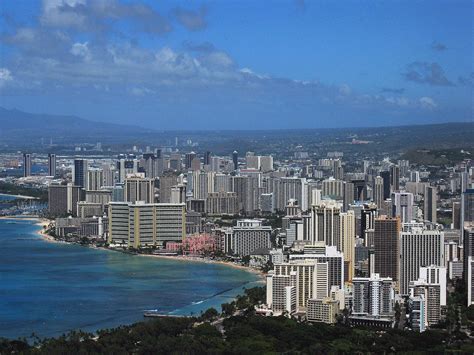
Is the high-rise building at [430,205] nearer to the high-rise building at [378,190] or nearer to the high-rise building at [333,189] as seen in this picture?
the high-rise building at [378,190]

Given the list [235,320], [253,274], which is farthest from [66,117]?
[235,320]

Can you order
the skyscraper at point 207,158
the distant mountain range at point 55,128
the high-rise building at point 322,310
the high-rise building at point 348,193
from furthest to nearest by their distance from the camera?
the distant mountain range at point 55,128 < the skyscraper at point 207,158 < the high-rise building at point 348,193 < the high-rise building at point 322,310

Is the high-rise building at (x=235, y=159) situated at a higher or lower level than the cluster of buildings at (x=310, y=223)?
higher

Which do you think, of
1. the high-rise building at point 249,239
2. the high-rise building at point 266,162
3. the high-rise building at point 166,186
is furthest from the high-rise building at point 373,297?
the high-rise building at point 266,162

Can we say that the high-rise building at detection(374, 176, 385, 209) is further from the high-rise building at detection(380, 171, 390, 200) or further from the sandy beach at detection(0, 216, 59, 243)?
the sandy beach at detection(0, 216, 59, 243)

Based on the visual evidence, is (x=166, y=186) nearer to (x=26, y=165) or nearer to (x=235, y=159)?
(x=235, y=159)

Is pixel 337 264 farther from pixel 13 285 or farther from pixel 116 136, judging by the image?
pixel 116 136
